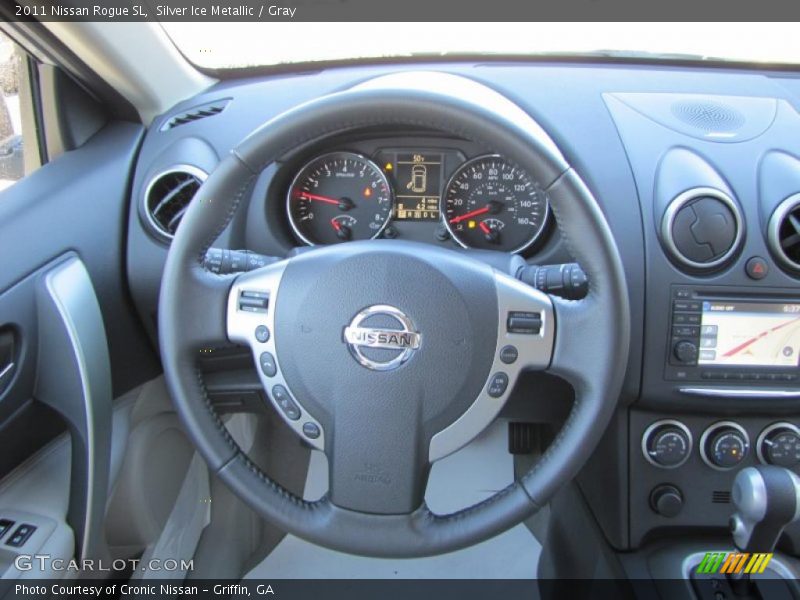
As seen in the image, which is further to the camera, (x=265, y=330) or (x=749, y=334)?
(x=749, y=334)

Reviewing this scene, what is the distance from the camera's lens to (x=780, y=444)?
58.2 inches

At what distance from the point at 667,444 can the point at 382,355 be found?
732 mm

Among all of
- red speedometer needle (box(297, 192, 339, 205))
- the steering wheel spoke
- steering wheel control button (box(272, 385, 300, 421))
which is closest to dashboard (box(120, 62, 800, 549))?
red speedometer needle (box(297, 192, 339, 205))

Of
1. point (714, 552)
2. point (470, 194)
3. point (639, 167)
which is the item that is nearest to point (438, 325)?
point (470, 194)

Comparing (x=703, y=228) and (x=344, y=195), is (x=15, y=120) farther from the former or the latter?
(x=703, y=228)

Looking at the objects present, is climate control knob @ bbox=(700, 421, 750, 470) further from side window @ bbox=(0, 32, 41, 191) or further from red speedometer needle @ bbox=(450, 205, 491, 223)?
side window @ bbox=(0, 32, 41, 191)

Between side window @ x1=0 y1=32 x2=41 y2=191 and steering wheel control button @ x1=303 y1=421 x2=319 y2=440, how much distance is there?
0.86m

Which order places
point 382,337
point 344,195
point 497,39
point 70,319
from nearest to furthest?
point 382,337 < point 70,319 < point 344,195 < point 497,39

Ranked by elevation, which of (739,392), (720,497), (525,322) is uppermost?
(525,322)

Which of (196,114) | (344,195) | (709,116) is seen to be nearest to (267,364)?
(344,195)

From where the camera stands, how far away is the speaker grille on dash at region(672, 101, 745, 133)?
150cm

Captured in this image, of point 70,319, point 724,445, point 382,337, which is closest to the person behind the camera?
point 382,337

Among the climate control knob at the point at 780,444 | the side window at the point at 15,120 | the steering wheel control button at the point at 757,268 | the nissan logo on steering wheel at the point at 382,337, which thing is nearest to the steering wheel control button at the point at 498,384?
the nissan logo on steering wheel at the point at 382,337

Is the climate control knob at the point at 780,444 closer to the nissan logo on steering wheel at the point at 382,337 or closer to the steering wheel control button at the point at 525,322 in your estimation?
the steering wheel control button at the point at 525,322
